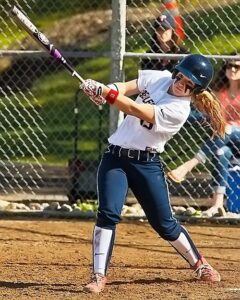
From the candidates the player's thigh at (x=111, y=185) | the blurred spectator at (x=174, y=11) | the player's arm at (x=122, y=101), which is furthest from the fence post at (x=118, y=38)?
the player's arm at (x=122, y=101)

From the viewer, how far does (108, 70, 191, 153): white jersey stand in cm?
685

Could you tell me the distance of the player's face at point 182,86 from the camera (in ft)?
22.6

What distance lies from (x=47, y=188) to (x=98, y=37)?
8.21m

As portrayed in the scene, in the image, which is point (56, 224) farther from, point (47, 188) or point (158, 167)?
point (158, 167)

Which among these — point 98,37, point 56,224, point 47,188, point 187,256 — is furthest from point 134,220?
point 98,37

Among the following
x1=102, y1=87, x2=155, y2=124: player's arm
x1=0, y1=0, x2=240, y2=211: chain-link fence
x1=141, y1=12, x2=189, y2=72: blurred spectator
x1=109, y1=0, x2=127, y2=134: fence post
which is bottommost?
x1=0, y1=0, x2=240, y2=211: chain-link fence

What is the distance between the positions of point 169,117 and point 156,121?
0.10 metres

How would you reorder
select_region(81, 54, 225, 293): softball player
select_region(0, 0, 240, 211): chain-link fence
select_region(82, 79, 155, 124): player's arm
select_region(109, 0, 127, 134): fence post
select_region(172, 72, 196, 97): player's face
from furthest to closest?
select_region(0, 0, 240, 211): chain-link fence < select_region(109, 0, 127, 134): fence post < select_region(172, 72, 196, 97): player's face < select_region(81, 54, 225, 293): softball player < select_region(82, 79, 155, 124): player's arm

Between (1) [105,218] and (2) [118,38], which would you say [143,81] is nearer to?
(1) [105,218]

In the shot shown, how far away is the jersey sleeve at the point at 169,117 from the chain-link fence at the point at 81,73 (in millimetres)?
2739

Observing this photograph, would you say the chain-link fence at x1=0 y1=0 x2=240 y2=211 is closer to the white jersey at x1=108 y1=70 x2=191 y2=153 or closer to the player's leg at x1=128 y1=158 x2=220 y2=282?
the white jersey at x1=108 y1=70 x2=191 y2=153

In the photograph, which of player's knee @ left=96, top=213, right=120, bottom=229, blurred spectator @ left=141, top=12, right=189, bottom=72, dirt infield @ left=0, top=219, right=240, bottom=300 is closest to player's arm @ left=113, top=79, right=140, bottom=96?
player's knee @ left=96, top=213, right=120, bottom=229

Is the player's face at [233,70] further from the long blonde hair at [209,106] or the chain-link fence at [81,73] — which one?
the long blonde hair at [209,106]

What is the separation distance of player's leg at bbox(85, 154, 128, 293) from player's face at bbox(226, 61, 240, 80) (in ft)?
12.2
